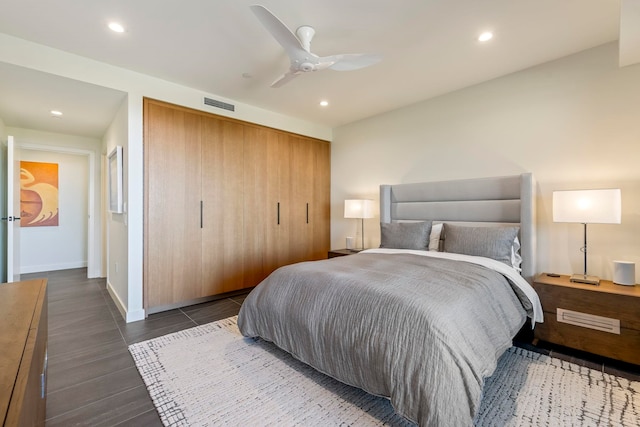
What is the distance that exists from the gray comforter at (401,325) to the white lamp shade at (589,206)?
0.86 m

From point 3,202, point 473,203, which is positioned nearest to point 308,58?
point 473,203

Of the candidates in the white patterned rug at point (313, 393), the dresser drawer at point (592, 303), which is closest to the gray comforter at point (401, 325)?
the white patterned rug at point (313, 393)

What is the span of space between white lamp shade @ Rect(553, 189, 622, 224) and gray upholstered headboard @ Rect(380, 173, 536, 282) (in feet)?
0.98

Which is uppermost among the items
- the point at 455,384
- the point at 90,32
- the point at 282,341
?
the point at 90,32

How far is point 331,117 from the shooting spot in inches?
184

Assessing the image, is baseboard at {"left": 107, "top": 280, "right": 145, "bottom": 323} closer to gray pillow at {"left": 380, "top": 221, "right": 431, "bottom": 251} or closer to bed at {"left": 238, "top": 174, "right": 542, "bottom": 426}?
bed at {"left": 238, "top": 174, "right": 542, "bottom": 426}

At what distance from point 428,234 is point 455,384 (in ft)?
7.34

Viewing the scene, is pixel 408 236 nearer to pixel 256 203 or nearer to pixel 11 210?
pixel 256 203

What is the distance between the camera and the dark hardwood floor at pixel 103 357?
1.69 meters

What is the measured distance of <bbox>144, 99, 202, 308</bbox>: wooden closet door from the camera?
325cm

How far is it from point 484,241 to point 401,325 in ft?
5.91

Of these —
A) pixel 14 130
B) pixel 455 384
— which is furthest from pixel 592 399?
pixel 14 130

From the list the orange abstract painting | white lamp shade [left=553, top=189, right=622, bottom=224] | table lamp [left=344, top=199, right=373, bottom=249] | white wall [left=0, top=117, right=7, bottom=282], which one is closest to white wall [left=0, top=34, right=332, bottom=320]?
white wall [left=0, top=117, right=7, bottom=282]

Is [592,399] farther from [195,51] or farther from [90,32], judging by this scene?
[90,32]
